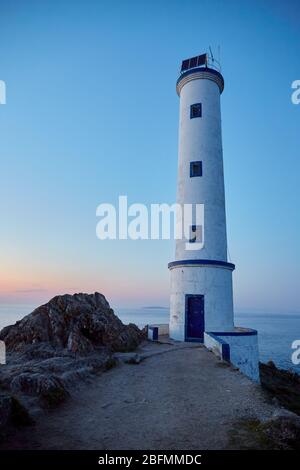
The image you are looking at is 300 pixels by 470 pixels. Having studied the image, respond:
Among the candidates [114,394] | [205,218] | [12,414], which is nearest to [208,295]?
[205,218]

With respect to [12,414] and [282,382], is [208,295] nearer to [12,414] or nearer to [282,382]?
[282,382]

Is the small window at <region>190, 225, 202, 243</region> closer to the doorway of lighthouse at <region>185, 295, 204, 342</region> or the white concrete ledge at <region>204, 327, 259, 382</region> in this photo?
the doorway of lighthouse at <region>185, 295, 204, 342</region>

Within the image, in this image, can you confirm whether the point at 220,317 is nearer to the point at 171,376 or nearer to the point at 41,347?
the point at 171,376

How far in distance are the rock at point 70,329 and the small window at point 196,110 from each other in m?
13.1

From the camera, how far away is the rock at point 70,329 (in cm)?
1406

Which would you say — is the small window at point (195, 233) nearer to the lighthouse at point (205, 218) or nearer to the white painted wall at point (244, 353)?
the lighthouse at point (205, 218)

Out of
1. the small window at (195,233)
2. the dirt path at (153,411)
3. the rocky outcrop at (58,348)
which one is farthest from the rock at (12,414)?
the small window at (195,233)

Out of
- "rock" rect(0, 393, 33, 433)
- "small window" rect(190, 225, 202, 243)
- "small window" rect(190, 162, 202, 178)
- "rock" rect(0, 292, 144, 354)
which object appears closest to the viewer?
"rock" rect(0, 393, 33, 433)

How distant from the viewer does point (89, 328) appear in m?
15.3

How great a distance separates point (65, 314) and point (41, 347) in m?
2.25

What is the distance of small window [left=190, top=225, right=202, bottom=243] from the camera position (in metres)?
19.9

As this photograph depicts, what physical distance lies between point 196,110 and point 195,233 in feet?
25.9

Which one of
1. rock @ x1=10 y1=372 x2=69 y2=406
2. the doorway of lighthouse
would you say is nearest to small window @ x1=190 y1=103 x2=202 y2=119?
the doorway of lighthouse
